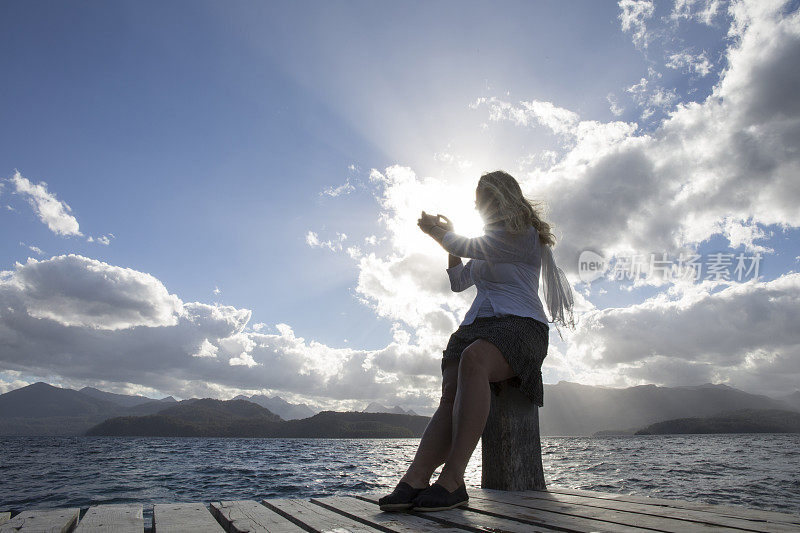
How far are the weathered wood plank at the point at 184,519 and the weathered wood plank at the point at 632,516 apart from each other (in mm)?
1609

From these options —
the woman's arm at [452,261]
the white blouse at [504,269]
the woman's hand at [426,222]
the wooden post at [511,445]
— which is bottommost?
the wooden post at [511,445]

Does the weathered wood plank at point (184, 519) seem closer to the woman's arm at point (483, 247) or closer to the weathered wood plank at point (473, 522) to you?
the weathered wood plank at point (473, 522)

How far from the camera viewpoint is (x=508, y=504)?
8.41ft

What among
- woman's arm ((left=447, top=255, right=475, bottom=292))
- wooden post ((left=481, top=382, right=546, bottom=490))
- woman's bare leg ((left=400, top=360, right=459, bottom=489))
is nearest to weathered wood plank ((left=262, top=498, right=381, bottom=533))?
woman's bare leg ((left=400, top=360, right=459, bottom=489))

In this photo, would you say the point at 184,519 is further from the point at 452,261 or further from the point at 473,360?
the point at 452,261

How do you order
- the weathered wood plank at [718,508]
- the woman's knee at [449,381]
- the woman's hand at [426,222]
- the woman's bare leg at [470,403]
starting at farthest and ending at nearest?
the woman's hand at [426,222]
the woman's knee at [449,381]
the woman's bare leg at [470,403]
the weathered wood plank at [718,508]

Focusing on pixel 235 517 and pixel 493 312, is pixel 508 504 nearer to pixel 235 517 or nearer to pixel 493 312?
pixel 493 312

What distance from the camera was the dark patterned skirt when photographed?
2.95 meters

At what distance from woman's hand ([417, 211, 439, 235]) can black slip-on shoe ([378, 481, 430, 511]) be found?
1711 mm

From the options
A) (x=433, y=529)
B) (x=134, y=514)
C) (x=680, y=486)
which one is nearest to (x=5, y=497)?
(x=134, y=514)

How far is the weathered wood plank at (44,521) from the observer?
1821 millimetres

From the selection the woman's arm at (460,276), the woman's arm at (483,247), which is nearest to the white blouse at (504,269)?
the woman's arm at (483,247)

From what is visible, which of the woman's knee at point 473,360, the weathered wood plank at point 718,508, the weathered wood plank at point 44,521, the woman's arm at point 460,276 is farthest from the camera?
the woman's arm at point 460,276

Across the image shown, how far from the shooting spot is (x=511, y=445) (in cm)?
338
